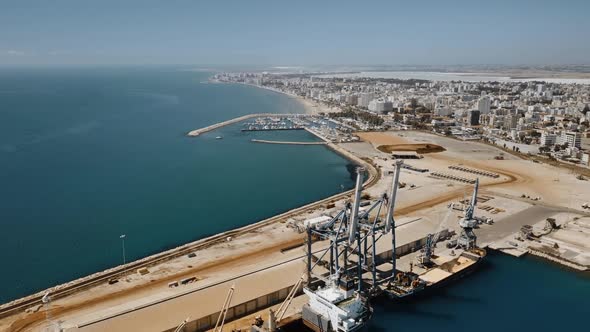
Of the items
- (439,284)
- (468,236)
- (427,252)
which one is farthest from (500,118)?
(439,284)

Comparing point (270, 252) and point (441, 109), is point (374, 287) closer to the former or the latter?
point (270, 252)

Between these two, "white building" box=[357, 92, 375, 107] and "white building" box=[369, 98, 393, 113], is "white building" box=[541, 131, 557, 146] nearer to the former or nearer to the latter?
"white building" box=[369, 98, 393, 113]

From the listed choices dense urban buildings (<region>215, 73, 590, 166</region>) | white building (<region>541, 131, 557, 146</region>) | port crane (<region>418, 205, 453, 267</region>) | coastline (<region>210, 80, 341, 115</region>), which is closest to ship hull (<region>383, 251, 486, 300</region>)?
port crane (<region>418, 205, 453, 267</region>)

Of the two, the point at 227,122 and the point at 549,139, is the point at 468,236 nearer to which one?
the point at 549,139

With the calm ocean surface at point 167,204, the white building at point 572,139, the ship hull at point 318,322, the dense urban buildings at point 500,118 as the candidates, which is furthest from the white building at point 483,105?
the ship hull at point 318,322

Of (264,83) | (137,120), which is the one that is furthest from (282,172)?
(264,83)

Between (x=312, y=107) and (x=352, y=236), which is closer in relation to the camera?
(x=352, y=236)
